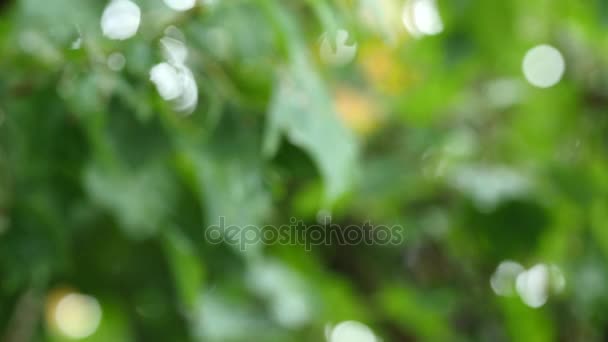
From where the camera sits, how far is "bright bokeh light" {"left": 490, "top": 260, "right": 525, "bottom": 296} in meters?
1.28

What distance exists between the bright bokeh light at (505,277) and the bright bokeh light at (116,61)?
71cm

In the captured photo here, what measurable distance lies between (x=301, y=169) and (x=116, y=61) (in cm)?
17

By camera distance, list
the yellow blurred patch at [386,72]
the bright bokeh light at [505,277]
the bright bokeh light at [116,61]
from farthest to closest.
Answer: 1. the yellow blurred patch at [386,72]
2. the bright bokeh light at [505,277]
3. the bright bokeh light at [116,61]

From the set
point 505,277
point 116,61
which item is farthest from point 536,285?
point 116,61

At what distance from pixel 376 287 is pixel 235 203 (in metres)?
0.83

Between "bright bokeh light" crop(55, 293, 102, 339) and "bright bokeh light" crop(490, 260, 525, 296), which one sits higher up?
"bright bokeh light" crop(490, 260, 525, 296)

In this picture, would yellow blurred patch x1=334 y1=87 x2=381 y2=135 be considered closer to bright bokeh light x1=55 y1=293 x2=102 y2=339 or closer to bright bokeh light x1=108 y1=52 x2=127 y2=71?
bright bokeh light x1=55 y1=293 x2=102 y2=339

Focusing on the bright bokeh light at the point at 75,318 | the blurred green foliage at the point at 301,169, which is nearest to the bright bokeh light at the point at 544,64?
the blurred green foliage at the point at 301,169

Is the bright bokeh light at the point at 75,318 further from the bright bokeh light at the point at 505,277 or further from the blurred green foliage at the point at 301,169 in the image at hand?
the bright bokeh light at the point at 505,277

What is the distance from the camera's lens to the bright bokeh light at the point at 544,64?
1291 millimetres

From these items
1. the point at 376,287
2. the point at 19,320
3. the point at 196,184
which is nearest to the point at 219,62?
the point at 196,184

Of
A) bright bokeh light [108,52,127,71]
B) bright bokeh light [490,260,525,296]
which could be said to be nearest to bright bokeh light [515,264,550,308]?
bright bokeh light [490,260,525,296]

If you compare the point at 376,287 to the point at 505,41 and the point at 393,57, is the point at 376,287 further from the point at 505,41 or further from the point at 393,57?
the point at 505,41

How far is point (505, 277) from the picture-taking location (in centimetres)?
133
